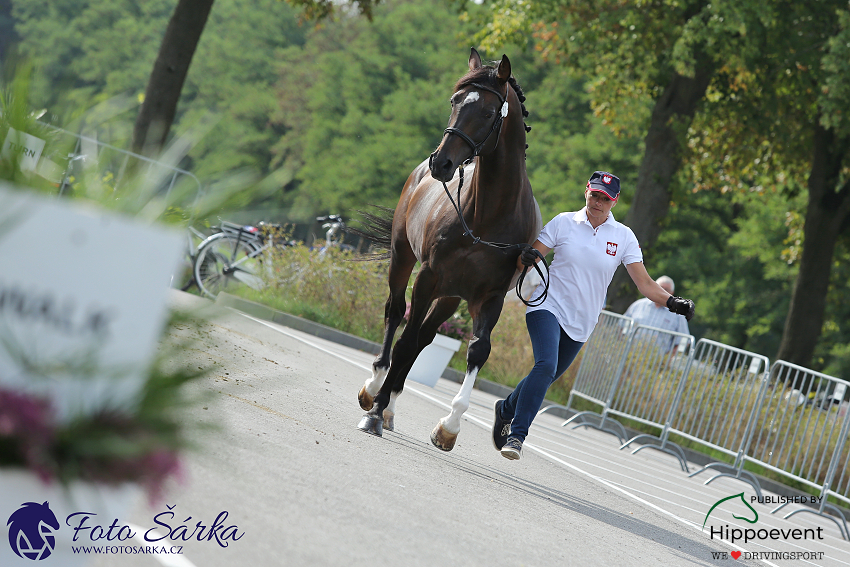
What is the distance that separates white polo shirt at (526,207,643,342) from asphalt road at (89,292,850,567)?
1211mm

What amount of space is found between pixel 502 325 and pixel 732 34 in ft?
22.6

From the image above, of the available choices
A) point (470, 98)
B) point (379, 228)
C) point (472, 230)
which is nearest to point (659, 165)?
point (379, 228)

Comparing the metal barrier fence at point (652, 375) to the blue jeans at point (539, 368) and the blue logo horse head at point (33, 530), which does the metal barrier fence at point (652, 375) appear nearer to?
the blue jeans at point (539, 368)

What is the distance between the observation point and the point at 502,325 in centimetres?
1616

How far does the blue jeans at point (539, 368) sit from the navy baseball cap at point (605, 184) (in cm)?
94

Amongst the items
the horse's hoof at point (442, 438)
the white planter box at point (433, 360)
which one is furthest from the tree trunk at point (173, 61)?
the horse's hoof at point (442, 438)

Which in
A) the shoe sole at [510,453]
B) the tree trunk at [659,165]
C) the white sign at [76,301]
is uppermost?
the tree trunk at [659,165]

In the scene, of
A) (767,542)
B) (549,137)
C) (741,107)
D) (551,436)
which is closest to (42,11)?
(549,137)

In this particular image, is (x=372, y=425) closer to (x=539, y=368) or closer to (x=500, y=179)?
(x=539, y=368)

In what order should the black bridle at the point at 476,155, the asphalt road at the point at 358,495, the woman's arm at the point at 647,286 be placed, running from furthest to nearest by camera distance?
the woman's arm at the point at 647,286, the black bridle at the point at 476,155, the asphalt road at the point at 358,495

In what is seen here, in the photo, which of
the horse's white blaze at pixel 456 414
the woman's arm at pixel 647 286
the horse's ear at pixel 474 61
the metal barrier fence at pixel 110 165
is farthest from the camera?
the woman's arm at pixel 647 286

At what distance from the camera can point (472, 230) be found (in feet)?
20.2

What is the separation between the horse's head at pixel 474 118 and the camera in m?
5.53

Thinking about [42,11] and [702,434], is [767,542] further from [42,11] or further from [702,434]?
[42,11]
